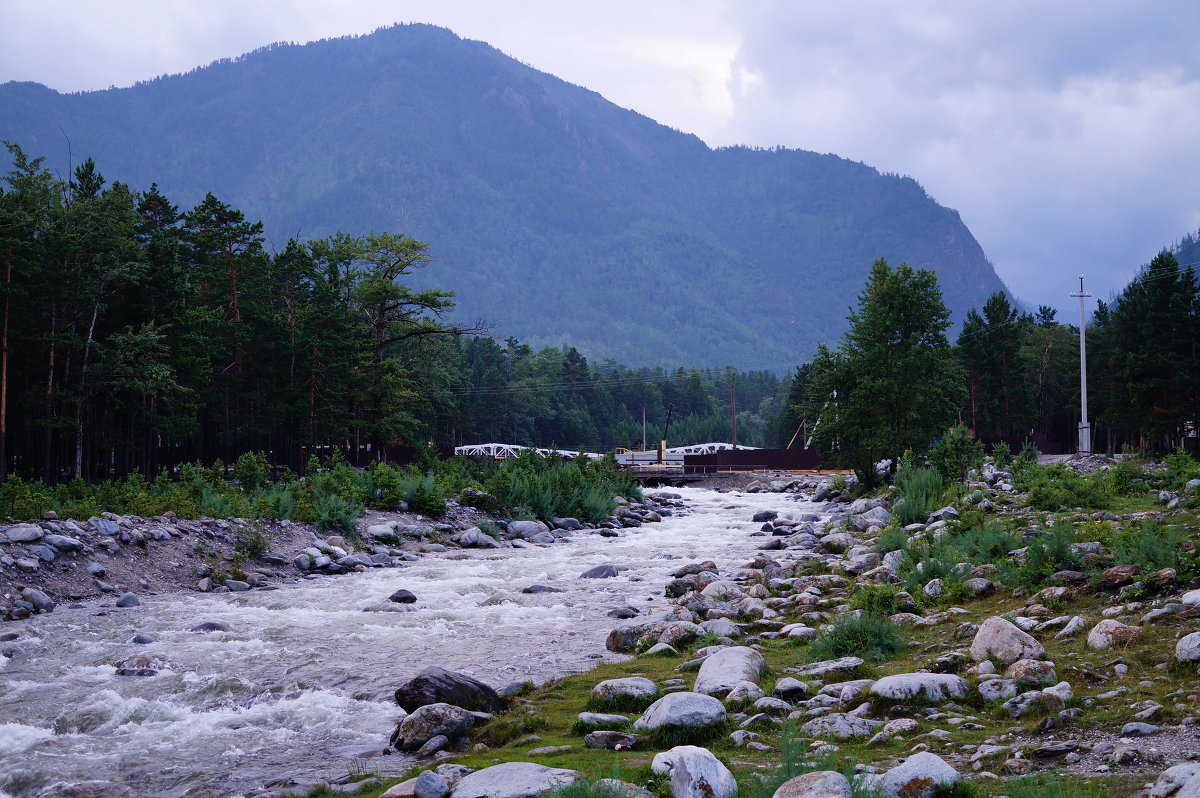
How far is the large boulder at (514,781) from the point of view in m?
5.76

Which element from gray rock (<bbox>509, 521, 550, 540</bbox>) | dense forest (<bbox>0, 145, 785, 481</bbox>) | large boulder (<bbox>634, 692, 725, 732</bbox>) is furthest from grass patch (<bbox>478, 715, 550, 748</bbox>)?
dense forest (<bbox>0, 145, 785, 481</bbox>)

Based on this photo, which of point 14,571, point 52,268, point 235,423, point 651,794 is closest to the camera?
point 651,794

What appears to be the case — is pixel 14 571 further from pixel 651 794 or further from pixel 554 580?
pixel 651 794

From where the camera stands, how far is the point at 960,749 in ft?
20.5

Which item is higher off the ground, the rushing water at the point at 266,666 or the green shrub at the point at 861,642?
the green shrub at the point at 861,642

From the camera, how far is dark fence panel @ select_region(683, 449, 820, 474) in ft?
224

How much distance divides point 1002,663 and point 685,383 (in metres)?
147

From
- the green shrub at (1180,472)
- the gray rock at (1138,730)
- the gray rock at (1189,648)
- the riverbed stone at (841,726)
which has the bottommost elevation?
the riverbed stone at (841,726)

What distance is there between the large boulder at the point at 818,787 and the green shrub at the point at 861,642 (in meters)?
4.29

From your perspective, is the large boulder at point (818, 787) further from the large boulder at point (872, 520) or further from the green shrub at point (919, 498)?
the large boulder at point (872, 520)

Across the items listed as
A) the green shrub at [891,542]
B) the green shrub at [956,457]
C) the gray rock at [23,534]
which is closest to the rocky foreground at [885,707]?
the green shrub at [891,542]

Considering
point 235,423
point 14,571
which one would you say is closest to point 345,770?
point 14,571

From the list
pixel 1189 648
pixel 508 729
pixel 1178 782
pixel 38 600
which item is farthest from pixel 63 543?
pixel 1178 782

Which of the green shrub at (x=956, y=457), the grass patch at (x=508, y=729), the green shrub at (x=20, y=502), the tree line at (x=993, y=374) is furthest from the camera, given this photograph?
the tree line at (x=993, y=374)
